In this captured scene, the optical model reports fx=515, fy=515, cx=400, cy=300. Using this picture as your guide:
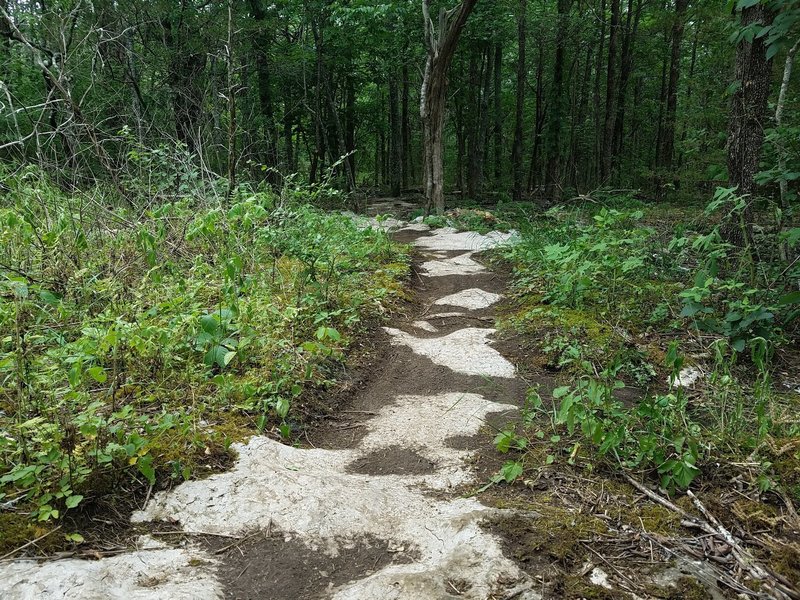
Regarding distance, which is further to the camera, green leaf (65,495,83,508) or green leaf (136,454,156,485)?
green leaf (136,454,156,485)

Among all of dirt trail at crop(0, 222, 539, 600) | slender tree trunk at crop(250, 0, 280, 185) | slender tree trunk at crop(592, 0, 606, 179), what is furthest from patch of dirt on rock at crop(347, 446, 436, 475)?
slender tree trunk at crop(592, 0, 606, 179)

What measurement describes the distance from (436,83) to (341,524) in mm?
10076

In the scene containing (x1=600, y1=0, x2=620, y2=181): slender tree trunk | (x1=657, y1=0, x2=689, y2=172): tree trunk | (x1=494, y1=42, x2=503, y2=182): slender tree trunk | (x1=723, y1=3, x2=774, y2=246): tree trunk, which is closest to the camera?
(x1=723, y1=3, x2=774, y2=246): tree trunk

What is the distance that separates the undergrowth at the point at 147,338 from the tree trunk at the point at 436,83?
Result: 5.69 m

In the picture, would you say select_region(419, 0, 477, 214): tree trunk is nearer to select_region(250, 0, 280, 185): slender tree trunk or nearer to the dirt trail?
select_region(250, 0, 280, 185): slender tree trunk

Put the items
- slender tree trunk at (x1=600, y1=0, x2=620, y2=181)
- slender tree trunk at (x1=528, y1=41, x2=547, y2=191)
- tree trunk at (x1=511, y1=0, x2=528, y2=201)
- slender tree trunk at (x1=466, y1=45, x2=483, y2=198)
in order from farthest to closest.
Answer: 1. slender tree trunk at (x1=466, y1=45, x2=483, y2=198)
2. slender tree trunk at (x1=528, y1=41, x2=547, y2=191)
3. slender tree trunk at (x1=600, y1=0, x2=620, y2=181)
4. tree trunk at (x1=511, y1=0, x2=528, y2=201)

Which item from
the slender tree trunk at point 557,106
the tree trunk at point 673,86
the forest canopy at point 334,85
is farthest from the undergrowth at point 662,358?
the slender tree trunk at point 557,106

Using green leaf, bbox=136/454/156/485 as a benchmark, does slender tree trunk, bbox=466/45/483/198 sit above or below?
above

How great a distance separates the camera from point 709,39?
44.3 feet

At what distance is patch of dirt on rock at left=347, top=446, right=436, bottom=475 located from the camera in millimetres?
2613

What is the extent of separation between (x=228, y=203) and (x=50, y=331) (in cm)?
308

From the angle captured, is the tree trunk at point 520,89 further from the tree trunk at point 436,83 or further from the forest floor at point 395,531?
the forest floor at point 395,531

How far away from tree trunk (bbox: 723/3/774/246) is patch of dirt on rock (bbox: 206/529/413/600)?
4.36m

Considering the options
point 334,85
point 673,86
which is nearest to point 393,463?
point 673,86
